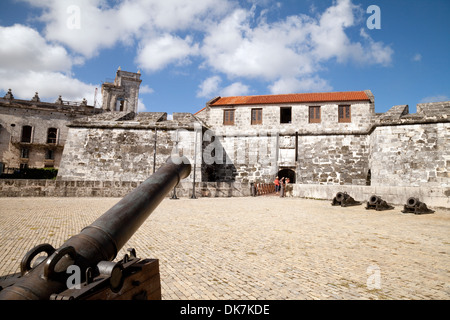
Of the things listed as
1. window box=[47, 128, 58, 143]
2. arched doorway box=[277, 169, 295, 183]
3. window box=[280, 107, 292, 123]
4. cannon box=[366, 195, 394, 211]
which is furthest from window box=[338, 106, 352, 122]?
window box=[47, 128, 58, 143]

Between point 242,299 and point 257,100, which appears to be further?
point 257,100

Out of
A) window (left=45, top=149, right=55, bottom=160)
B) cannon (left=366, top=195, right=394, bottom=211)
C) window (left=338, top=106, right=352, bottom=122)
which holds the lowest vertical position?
cannon (left=366, top=195, right=394, bottom=211)

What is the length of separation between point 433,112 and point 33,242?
17.5 metres

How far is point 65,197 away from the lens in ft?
38.5

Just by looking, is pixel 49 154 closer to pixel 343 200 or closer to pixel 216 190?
pixel 216 190

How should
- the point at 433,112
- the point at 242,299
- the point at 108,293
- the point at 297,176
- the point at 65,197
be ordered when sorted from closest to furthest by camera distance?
the point at 108,293 < the point at 242,299 < the point at 65,197 < the point at 433,112 < the point at 297,176

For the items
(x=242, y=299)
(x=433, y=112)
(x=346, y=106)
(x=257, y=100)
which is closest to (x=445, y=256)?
(x=242, y=299)

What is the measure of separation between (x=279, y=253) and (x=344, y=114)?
621 inches

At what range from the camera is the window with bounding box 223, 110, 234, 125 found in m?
19.0

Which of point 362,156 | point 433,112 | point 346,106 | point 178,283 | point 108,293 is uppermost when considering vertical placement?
point 346,106

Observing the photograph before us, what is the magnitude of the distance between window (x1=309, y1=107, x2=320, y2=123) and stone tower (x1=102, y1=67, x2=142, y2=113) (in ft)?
102

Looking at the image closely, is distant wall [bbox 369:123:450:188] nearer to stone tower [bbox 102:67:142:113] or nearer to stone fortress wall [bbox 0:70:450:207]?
stone fortress wall [bbox 0:70:450:207]

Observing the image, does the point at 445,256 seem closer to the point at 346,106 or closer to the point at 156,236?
the point at 156,236

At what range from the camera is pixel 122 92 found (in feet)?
134
